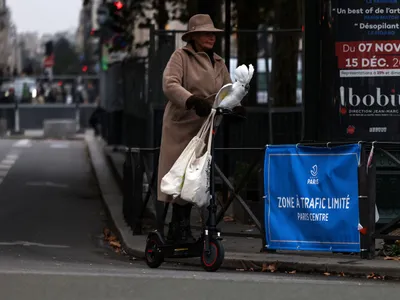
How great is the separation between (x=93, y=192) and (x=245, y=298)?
38.8 feet

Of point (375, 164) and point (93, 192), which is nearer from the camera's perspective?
point (375, 164)

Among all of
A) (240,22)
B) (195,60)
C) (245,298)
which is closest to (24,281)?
(245,298)

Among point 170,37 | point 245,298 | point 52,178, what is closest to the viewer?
point 245,298

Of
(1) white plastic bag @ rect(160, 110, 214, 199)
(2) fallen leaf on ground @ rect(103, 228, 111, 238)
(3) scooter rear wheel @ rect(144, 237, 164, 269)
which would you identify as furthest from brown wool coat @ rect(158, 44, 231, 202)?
(2) fallen leaf on ground @ rect(103, 228, 111, 238)

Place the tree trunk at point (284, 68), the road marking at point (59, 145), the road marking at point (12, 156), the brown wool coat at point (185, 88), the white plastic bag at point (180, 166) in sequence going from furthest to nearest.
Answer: the road marking at point (59, 145)
the road marking at point (12, 156)
the tree trunk at point (284, 68)
the brown wool coat at point (185, 88)
the white plastic bag at point (180, 166)

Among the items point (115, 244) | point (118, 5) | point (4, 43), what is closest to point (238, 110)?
point (115, 244)

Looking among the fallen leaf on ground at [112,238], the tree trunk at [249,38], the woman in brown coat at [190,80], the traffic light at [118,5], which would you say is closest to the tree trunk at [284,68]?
the tree trunk at [249,38]

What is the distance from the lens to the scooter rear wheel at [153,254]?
964 centimetres

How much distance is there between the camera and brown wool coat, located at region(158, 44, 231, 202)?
30.7ft

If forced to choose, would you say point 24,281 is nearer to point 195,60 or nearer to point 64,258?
point 195,60

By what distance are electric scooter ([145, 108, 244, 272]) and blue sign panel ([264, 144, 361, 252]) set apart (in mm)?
1010

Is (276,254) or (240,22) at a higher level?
(240,22)

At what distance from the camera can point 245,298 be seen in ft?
24.3

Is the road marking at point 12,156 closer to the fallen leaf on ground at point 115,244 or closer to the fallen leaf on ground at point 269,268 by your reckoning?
the fallen leaf on ground at point 115,244
